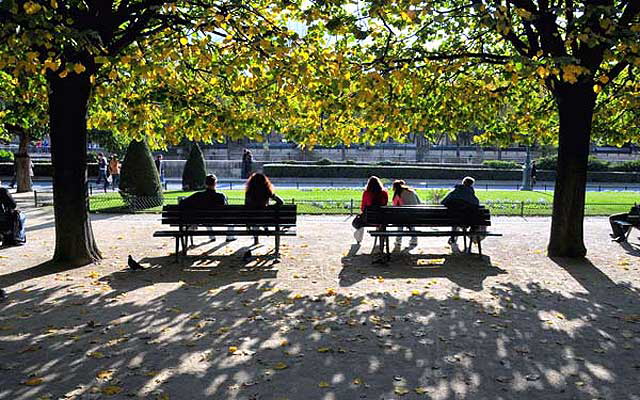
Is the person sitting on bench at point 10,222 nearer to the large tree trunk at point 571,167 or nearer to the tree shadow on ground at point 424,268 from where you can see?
the tree shadow on ground at point 424,268

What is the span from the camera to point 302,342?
5461 mm

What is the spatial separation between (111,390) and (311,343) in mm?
1826

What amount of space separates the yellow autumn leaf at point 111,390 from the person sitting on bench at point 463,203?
650 cm

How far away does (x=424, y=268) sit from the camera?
8977mm

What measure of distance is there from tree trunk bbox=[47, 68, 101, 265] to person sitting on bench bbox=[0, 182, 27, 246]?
2.16 meters

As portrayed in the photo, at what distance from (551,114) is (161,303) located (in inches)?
344

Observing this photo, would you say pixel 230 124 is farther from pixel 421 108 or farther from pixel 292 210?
pixel 421 108

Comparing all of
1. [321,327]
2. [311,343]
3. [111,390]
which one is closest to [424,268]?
[321,327]

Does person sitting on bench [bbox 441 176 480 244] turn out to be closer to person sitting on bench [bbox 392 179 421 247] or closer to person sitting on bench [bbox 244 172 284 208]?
person sitting on bench [bbox 392 179 421 247]

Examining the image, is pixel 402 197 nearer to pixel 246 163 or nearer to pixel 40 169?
pixel 246 163

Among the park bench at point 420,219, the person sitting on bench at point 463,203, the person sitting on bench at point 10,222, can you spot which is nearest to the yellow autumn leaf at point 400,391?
the park bench at point 420,219

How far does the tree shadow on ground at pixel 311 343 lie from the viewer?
4.45m

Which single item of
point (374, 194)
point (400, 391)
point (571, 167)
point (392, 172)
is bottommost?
point (400, 391)

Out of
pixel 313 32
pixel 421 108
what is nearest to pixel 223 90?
pixel 313 32
